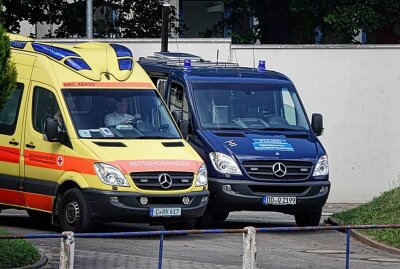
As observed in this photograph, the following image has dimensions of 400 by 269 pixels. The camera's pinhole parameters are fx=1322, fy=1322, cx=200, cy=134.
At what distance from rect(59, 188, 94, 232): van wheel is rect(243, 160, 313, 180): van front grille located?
2.78 metres

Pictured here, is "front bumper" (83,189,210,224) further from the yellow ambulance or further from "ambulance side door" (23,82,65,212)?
"ambulance side door" (23,82,65,212)

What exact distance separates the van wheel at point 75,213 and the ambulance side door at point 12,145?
1.11 meters

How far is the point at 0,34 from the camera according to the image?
1343 centimetres

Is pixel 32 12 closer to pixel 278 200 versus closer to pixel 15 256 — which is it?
pixel 278 200

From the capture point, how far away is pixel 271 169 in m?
19.2

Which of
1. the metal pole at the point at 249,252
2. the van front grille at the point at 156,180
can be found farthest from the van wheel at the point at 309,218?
the metal pole at the point at 249,252

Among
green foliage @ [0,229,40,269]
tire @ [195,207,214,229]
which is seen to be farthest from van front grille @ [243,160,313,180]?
green foliage @ [0,229,40,269]

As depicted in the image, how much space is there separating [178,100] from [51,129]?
3.38m

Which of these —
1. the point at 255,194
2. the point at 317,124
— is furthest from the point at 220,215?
the point at 317,124

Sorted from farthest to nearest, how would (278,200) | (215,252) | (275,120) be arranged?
1. (275,120)
2. (278,200)
3. (215,252)

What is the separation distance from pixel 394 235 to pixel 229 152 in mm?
2684

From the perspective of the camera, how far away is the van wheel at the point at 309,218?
20.3 metres

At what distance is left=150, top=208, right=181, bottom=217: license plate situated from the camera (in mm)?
17312

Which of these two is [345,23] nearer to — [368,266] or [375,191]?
[375,191]
